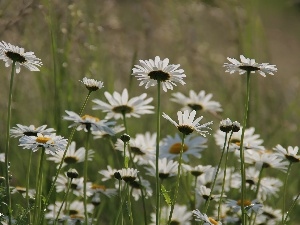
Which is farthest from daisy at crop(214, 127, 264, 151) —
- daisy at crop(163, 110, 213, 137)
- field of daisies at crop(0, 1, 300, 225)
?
daisy at crop(163, 110, 213, 137)

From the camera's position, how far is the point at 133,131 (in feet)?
10.0

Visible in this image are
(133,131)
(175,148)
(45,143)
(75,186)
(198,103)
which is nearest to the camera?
(45,143)

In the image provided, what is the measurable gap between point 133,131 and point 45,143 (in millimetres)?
1557

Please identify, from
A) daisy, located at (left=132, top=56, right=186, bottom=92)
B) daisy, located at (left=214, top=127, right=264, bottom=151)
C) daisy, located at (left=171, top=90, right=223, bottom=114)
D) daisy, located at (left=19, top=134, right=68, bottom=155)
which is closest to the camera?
daisy, located at (left=19, top=134, right=68, bottom=155)

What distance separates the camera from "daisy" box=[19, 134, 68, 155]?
145 cm

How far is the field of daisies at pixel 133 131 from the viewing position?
1.54m

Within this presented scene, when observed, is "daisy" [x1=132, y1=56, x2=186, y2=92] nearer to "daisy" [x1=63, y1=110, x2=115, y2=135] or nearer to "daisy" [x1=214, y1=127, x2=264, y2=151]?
"daisy" [x1=63, y1=110, x2=115, y2=135]

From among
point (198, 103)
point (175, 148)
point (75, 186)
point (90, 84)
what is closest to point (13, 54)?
point (90, 84)

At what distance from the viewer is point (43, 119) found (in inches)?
100

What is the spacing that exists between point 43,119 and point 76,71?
1.89ft

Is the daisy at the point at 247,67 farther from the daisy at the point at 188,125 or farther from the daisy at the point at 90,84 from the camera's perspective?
the daisy at the point at 90,84

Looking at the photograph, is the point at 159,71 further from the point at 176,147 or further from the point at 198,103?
the point at 198,103

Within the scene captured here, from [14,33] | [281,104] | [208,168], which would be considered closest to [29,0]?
[14,33]

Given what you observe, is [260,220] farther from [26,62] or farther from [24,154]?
[24,154]
